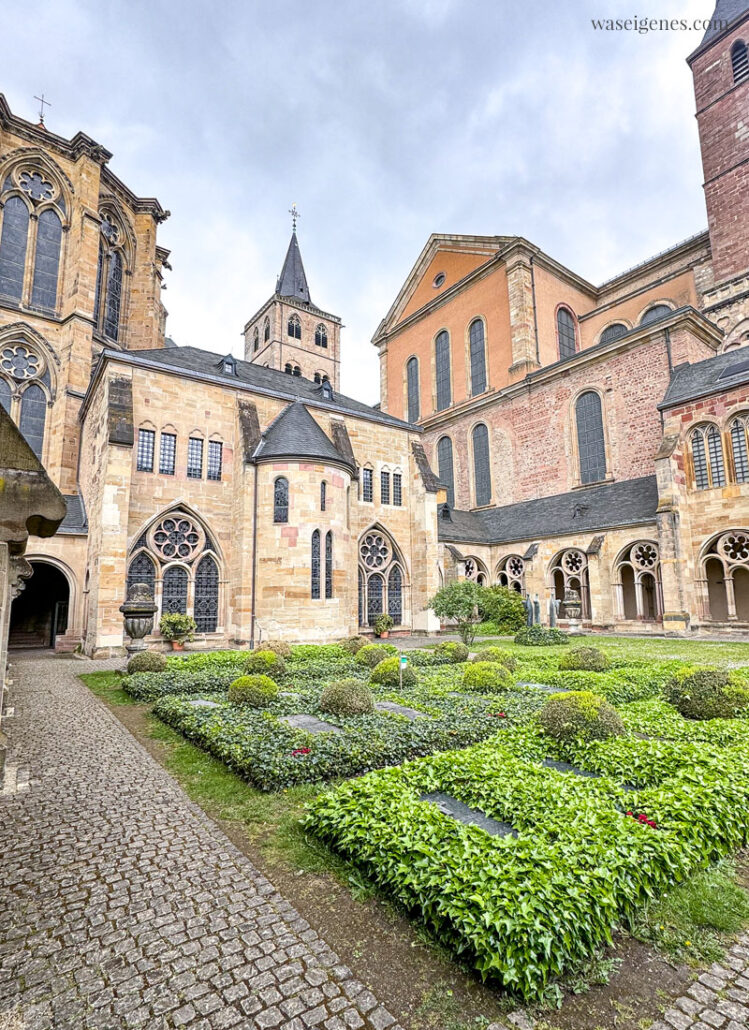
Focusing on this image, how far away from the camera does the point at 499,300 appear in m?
34.3

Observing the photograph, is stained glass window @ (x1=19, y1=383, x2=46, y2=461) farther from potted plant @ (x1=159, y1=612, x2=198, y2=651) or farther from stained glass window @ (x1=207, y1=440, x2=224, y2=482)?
potted plant @ (x1=159, y1=612, x2=198, y2=651)

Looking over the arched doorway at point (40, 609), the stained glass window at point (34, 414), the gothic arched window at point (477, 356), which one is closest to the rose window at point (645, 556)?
the gothic arched window at point (477, 356)

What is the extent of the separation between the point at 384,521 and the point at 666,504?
1172 cm

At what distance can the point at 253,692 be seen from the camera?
8.30m

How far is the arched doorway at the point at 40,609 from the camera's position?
69.9ft

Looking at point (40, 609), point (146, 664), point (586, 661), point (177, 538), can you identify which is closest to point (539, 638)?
point (586, 661)

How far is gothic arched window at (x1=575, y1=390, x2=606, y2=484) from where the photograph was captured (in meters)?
27.8

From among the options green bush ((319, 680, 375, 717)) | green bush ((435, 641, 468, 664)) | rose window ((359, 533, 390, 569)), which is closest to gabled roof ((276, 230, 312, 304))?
rose window ((359, 533, 390, 569))

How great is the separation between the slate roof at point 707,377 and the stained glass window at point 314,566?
Result: 15.8 m

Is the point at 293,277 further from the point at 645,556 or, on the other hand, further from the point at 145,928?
the point at 145,928

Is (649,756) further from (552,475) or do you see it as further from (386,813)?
(552,475)

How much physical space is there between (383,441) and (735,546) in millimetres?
15116

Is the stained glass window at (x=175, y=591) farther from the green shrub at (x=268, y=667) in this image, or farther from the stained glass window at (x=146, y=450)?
the green shrub at (x=268, y=667)

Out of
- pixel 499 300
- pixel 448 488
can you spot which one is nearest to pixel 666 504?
pixel 448 488
